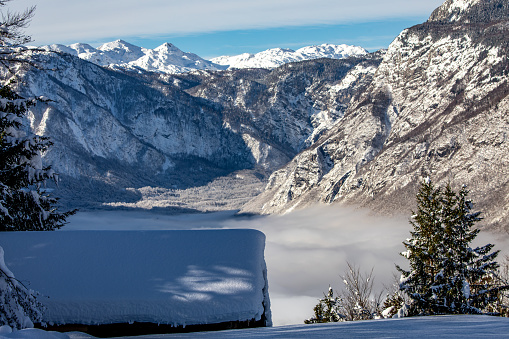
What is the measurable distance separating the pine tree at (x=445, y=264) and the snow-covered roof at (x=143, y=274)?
1317cm

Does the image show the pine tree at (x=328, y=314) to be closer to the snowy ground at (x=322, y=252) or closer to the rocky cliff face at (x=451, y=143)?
the snowy ground at (x=322, y=252)

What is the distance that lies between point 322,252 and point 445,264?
138625mm

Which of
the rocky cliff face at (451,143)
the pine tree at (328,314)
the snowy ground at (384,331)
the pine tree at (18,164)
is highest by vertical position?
the rocky cliff face at (451,143)

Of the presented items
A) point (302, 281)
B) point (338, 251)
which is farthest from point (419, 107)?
point (302, 281)

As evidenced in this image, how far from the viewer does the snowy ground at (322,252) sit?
4502 inches

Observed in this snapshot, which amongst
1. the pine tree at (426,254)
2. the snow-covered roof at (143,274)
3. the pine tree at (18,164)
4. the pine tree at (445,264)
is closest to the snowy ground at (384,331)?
the snow-covered roof at (143,274)

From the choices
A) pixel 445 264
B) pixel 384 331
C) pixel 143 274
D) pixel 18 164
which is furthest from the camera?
pixel 445 264

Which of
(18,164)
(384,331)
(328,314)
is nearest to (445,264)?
(328,314)

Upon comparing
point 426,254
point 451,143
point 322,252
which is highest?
point 451,143

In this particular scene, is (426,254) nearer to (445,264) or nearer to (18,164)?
(445,264)

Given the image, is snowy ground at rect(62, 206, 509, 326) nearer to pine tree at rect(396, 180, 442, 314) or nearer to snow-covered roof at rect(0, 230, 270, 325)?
pine tree at rect(396, 180, 442, 314)

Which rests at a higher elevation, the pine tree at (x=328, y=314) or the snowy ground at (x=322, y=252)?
the snowy ground at (x=322, y=252)

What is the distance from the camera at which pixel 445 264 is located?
25.0 m

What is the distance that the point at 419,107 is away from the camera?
18988cm
